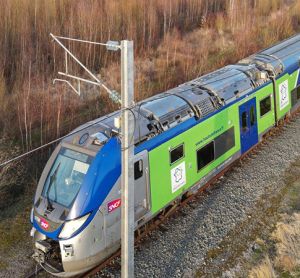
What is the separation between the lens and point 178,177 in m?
10.4

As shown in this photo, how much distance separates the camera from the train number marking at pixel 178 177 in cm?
1025

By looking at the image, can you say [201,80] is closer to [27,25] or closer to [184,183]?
[184,183]

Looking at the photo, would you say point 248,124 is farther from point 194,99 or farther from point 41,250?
point 41,250

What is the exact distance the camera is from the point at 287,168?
1361cm

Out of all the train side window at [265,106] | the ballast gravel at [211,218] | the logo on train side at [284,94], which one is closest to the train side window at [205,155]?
the ballast gravel at [211,218]

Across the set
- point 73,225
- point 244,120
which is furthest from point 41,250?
point 244,120

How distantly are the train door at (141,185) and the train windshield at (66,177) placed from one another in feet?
3.47

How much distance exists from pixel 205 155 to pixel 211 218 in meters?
1.61

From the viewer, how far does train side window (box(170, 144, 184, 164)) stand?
33.3ft

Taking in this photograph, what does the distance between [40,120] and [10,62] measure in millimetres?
3651

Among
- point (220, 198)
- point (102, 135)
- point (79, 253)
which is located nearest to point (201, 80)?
point (220, 198)

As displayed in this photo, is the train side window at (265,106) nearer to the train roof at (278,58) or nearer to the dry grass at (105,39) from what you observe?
the train roof at (278,58)

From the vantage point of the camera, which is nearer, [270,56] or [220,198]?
[220,198]

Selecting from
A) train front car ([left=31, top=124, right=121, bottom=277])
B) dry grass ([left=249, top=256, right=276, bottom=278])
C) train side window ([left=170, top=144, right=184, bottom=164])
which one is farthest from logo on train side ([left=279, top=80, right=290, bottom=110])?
train front car ([left=31, top=124, right=121, bottom=277])
